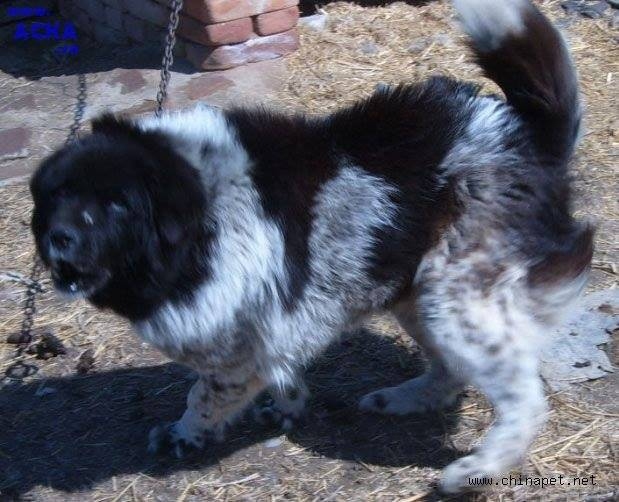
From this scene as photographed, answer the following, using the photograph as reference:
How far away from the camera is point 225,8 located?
6094 mm

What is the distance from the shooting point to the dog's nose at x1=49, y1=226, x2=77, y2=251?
2893 mm

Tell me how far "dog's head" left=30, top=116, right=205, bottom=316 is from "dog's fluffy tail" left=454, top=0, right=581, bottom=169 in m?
1.10

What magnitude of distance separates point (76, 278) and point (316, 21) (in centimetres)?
435

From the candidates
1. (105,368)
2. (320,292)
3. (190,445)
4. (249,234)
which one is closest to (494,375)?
(320,292)

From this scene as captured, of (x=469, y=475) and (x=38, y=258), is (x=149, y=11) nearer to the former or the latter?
(x=38, y=258)

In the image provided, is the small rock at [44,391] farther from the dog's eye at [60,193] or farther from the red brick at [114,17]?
the red brick at [114,17]

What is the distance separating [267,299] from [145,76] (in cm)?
362

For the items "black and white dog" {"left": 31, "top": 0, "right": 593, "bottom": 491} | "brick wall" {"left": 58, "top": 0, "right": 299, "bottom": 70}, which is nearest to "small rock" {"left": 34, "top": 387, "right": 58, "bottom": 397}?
"black and white dog" {"left": 31, "top": 0, "right": 593, "bottom": 491}

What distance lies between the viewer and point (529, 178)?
10.3 ft

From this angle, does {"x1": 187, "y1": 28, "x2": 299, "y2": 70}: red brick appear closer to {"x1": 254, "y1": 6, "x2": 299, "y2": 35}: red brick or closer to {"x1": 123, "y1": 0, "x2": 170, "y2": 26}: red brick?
{"x1": 254, "y1": 6, "x2": 299, "y2": 35}: red brick

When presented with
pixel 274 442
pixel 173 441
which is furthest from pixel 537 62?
pixel 173 441

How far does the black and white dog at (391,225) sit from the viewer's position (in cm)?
310

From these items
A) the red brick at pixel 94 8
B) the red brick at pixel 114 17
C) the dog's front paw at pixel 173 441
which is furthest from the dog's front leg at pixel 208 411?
the red brick at pixel 94 8

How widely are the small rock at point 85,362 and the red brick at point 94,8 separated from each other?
3776 millimetres
